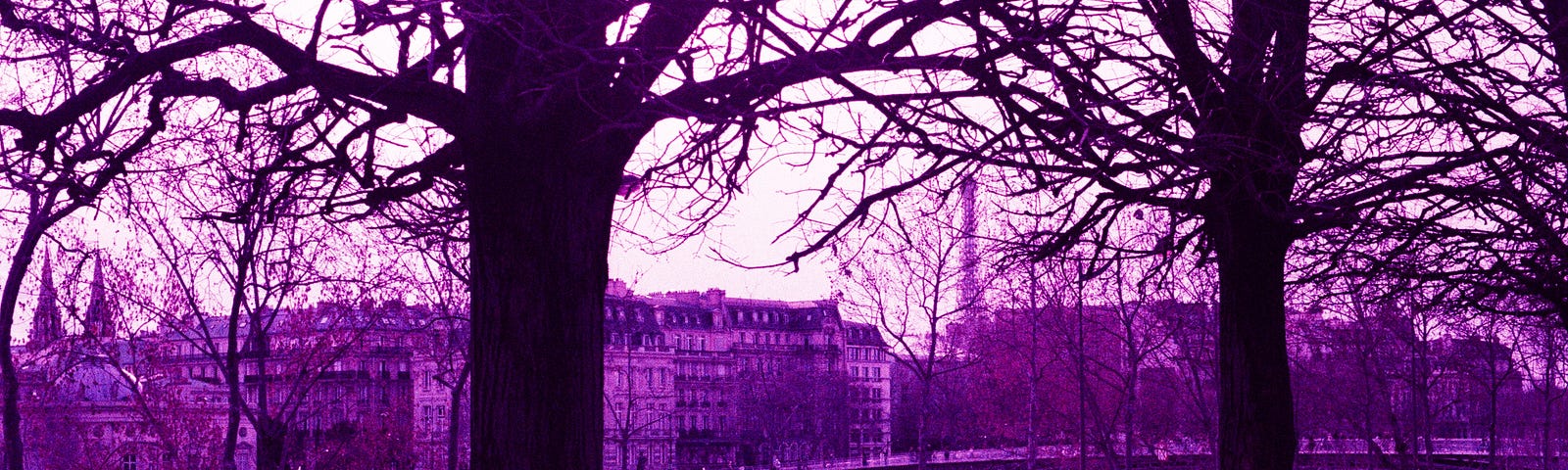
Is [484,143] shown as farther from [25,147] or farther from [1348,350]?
[1348,350]

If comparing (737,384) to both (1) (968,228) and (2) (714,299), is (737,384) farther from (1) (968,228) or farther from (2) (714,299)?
(1) (968,228)

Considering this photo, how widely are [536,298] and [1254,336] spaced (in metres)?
4.01

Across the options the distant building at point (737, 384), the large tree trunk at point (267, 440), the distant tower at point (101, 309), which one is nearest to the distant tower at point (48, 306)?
the distant tower at point (101, 309)

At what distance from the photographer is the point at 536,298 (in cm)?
554

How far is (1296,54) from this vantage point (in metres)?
7.18

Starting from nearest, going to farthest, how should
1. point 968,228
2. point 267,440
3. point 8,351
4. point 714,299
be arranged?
point 968,228
point 8,351
point 267,440
point 714,299

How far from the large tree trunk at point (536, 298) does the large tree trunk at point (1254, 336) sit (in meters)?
3.55

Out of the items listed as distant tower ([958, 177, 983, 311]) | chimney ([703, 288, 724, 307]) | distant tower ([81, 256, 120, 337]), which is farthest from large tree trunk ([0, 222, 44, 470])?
chimney ([703, 288, 724, 307])

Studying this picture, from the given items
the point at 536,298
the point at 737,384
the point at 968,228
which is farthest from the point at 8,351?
the point at 737,384

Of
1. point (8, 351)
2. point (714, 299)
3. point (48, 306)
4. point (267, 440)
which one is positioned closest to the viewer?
point (8, 351)

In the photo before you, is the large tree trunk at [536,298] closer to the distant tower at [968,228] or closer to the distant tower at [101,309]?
the distant tower at [968,228]

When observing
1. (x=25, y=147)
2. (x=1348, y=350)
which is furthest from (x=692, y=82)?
(x=1348, y=350)

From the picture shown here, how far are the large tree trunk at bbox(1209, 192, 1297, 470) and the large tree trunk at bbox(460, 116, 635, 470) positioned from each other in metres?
3.55

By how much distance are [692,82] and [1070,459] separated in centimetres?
4686
